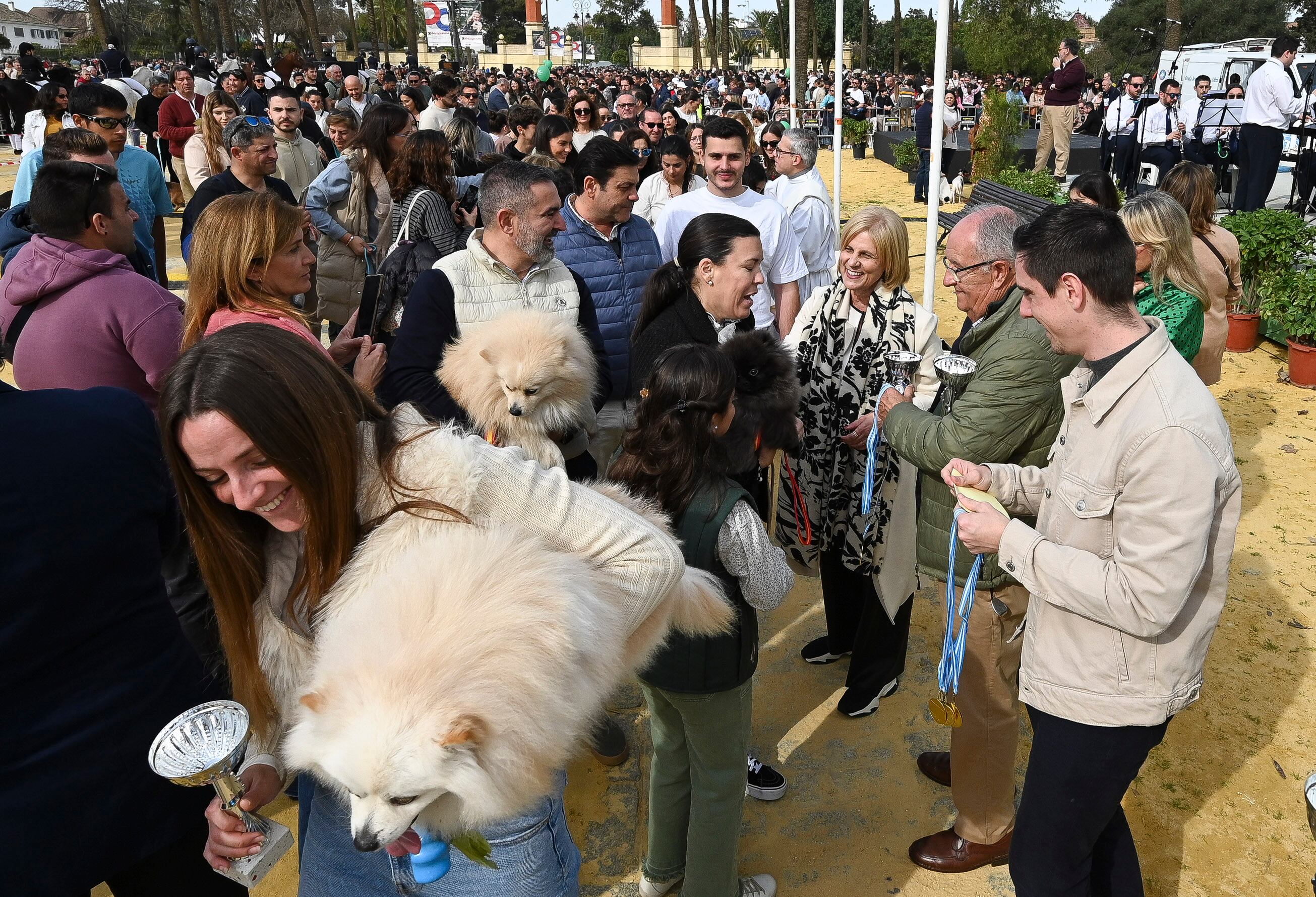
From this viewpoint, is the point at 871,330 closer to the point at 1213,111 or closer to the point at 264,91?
the point at 1213,111

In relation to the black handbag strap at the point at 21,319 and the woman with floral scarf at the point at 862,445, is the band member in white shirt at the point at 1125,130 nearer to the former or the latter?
the woman with floral scarf at the point at 862,445

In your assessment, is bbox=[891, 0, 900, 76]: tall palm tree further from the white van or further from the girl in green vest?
the girl in green vest

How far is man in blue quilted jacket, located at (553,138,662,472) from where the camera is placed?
4438mm

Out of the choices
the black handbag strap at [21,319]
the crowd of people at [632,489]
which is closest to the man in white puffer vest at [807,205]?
the crowd of people at [632,489]

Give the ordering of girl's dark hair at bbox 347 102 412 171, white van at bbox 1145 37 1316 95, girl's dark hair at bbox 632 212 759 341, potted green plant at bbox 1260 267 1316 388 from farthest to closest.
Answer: white van at bbox 1145 37 1316 95
potted green plant at bbox 1260 267 1316 388
girl's dark hair at bbox 347 102 412 171
girl's dark hair at bbox 632 212 759 341

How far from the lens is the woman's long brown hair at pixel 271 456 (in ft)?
4.96

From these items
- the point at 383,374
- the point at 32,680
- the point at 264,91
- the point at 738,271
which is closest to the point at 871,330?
the point at 738,271

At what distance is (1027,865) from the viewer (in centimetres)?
237

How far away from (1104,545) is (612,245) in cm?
309

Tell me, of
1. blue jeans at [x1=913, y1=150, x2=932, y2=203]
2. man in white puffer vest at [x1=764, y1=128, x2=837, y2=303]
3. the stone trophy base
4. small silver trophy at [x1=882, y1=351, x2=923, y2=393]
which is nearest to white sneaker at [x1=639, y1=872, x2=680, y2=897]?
the stone trophy base

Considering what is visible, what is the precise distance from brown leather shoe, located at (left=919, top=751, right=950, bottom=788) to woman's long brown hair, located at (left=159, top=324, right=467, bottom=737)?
2782 millimetres

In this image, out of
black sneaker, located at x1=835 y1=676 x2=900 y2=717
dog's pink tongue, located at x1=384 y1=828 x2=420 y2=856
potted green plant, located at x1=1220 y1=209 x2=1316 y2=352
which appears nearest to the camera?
dog's pink tongue, located at x1=384 y1=828 x2=420 y2=856

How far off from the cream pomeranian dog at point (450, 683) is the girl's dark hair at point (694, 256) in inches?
89.2

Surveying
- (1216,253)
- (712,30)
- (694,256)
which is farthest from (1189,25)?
(694,256)
